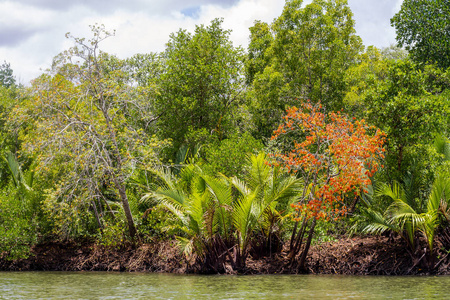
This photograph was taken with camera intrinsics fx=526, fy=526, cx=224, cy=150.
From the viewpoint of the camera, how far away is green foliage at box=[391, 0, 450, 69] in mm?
23562

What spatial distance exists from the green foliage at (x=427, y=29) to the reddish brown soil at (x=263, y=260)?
39.3 ft

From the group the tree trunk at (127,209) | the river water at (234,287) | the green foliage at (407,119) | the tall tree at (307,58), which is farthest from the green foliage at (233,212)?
the tall tree at (307,58)

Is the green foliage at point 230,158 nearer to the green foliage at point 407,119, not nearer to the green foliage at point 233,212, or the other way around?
the green foliage at point 233,212

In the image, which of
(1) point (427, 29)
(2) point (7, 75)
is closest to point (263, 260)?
(1) point (427, 29)

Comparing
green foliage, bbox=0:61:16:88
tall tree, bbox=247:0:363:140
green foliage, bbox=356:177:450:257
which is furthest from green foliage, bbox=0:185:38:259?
green foliage, bbox=0:61:16:88

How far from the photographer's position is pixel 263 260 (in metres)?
15.1

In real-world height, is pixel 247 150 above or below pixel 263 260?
above

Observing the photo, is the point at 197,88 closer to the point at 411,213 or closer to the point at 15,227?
the point at 15,227

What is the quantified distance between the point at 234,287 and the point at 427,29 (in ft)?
57.4

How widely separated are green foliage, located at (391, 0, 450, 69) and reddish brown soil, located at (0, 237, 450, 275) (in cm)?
1197

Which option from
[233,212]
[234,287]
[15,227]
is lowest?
[234,287]

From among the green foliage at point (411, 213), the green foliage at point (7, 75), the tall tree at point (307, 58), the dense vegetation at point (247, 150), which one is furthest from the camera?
the green foliage at point (7, 75)

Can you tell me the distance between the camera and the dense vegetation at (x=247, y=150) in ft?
46.2

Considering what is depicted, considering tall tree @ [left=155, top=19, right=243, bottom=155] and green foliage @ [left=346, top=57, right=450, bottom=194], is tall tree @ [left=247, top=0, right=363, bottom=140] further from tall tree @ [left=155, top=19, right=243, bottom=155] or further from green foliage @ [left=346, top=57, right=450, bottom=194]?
green foliage @ [left=346, top=57, right=450, bottom=194]
